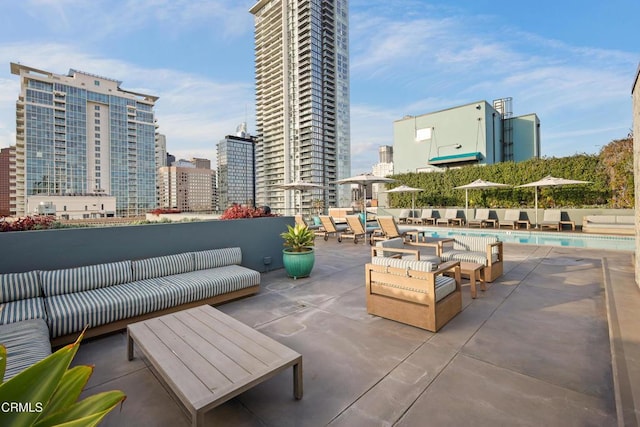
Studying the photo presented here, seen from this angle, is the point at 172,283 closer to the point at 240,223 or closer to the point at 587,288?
the point at 240,223

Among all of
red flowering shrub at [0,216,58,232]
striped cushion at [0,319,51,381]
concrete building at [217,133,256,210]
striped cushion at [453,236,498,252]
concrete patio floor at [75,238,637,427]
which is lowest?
concrete patio floor at [75,238,637,427]

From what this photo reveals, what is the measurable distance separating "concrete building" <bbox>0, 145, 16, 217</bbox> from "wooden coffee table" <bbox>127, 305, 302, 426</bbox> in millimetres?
90390

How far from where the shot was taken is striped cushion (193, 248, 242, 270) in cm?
434

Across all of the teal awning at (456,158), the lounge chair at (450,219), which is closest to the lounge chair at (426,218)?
the lounge chair at (450,219)

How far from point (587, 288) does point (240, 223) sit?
5.63 metres

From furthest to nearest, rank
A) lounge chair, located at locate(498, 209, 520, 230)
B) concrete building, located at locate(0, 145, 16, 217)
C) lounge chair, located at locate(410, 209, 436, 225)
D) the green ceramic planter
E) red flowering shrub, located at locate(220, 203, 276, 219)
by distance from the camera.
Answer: concrete building, located at locate(0, 145, 16, 217), lounge chair, located at locate(410, 209, 436, 225), lounge chair, located at locate(498, 209, 520, 230), red flowering shrub, located at locate(220, 203, 276, 219), the green ceramic planter

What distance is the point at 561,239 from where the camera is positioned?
31.4 ft

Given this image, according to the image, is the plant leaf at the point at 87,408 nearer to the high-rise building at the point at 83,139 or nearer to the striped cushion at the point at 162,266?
the striped cushion at the point at 162,266

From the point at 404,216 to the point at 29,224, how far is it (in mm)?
14872

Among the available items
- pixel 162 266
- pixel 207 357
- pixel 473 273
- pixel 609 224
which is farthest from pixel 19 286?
pixel 609 224

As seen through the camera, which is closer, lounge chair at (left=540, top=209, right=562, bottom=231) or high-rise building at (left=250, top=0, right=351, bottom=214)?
lounge chair at (left=540, top=209, right=562, bottom=231)

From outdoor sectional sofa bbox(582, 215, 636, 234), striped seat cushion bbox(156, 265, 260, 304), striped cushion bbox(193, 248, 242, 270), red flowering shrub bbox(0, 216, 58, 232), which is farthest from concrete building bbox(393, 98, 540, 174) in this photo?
red flowering shrub bbox(0, 216, 58, 232)

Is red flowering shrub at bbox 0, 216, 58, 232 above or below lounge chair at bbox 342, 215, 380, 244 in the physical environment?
above

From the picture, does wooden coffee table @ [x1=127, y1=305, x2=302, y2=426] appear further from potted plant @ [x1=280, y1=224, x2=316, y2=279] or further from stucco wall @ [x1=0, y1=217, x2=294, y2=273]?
potted plant @ [x1=280, y1=224, x2=316, y2=279]
